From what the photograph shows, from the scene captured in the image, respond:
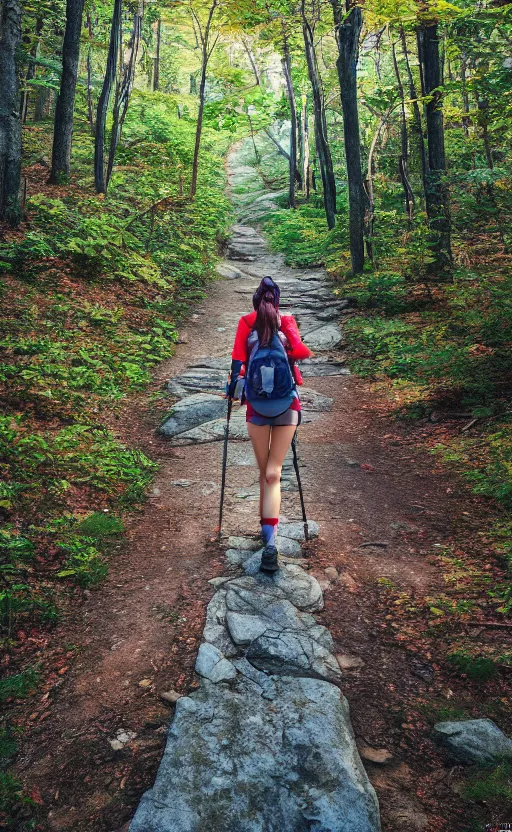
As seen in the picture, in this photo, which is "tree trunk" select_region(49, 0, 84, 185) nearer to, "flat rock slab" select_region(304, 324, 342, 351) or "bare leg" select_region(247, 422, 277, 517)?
"flat rock slab" select_region(304, 324, 342, 351)

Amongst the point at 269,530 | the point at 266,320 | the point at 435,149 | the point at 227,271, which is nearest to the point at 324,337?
the point at 435,149

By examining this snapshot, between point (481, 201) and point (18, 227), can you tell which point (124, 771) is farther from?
point (18, 227)

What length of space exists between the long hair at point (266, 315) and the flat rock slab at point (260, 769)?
92.6 inches

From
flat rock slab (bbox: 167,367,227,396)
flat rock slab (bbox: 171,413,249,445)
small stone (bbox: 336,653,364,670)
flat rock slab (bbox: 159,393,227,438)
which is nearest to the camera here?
small stone (bbox: 336,653,364,670)

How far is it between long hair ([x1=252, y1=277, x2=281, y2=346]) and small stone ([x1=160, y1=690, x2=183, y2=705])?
2376mm

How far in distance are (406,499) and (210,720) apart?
3.57 meters

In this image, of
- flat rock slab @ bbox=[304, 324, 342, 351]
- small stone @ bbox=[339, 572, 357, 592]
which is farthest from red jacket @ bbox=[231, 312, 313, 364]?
flat rock slab @ bbox=[304, 324, 342, 351]

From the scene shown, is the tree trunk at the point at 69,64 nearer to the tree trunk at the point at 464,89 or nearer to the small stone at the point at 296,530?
the tree trunk at the point at 464,89

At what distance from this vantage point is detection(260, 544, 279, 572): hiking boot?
14.0 feet

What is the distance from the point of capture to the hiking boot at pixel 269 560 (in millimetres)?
4270

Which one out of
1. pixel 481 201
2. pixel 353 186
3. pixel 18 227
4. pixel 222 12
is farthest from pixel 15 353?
pixel 222 12

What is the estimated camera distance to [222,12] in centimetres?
1761

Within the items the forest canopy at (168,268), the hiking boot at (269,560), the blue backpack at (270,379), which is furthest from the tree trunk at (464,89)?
the hiking boot at (269,560)

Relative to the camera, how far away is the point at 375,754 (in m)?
2.86
